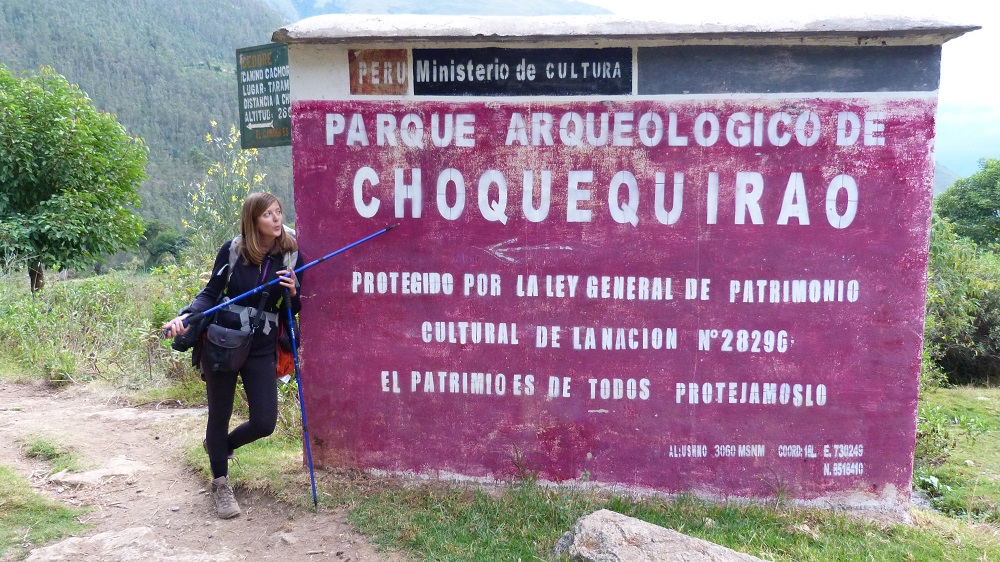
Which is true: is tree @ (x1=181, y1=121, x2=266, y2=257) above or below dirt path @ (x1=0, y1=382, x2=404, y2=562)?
above

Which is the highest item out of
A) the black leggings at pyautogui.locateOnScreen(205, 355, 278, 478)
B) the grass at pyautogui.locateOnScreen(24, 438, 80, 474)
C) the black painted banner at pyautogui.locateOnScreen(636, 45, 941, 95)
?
the black painted banner at pyautogui.locateOnScreen(636, 45, 941, 95)

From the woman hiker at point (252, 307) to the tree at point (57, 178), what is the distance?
32.5 feet

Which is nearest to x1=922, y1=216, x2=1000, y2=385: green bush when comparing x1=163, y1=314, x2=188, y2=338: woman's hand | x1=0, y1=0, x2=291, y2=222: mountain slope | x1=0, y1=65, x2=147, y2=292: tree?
x1=163, y1=314, x2=188, y2=338: woman's hand

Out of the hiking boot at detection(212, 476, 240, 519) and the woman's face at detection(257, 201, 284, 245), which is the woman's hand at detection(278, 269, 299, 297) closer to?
the woman's face at detection(257, 201, 284, 245)

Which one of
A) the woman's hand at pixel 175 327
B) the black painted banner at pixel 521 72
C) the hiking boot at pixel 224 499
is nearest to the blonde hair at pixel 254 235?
the woman's hand at pixel 175 327

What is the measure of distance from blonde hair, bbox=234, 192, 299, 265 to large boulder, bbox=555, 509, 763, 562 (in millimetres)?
2140

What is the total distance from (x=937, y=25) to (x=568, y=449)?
3014mm

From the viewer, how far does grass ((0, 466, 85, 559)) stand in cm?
339

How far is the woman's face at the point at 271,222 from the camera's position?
3531mm

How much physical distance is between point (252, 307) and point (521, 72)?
78.4 inches

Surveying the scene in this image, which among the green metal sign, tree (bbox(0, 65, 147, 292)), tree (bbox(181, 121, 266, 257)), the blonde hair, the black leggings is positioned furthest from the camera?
tree (bbox(0, 65, 147, 292))

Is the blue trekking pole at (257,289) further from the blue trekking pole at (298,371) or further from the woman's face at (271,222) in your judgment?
the woman's face at (271,222)

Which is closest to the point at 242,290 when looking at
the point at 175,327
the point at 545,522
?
the point at 175,327

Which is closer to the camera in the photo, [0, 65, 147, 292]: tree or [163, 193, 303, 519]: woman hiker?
[163, 193, 303, 519]: woman hiker
